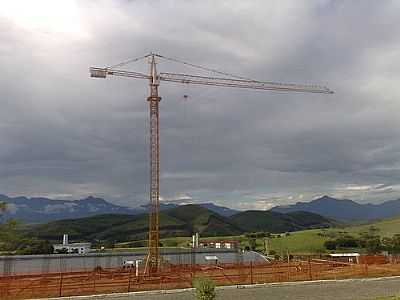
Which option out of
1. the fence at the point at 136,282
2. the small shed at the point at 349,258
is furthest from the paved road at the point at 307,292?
the small shed at the point at 349,258

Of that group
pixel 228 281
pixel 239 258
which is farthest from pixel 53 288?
pixel 239 258

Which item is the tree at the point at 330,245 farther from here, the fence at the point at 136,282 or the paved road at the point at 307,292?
the paved road at the point at 307,292

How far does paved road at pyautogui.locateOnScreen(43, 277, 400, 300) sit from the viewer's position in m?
30.8

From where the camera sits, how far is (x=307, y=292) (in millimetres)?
33312

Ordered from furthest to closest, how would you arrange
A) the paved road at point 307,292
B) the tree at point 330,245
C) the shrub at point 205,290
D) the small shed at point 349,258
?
1. the tree at point 330,245
2. the small shed at point 349,258
3. the paved road at point 307,292
4. the shrub at point 205,290

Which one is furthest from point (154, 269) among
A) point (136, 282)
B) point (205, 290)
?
point (205, 290)

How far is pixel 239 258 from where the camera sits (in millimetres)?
87438

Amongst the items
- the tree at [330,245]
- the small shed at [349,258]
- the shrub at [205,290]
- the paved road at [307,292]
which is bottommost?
the paved road at [307,292]

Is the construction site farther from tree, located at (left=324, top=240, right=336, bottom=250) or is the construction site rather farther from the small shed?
tree, located at (left=324, top=240, right=336, bottom=250)

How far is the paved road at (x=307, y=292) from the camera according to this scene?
30.8 m

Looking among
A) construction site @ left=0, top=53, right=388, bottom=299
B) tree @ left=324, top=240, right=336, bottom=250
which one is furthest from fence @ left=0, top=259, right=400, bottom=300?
tree @ left=324, top=240, right=336, bottom=250

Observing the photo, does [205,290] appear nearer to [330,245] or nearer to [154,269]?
[154,269]

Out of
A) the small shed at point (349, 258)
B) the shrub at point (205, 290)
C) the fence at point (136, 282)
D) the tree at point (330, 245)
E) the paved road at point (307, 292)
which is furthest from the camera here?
the tree at point (330, 245)

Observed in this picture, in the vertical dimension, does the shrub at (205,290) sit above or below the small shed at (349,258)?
below
